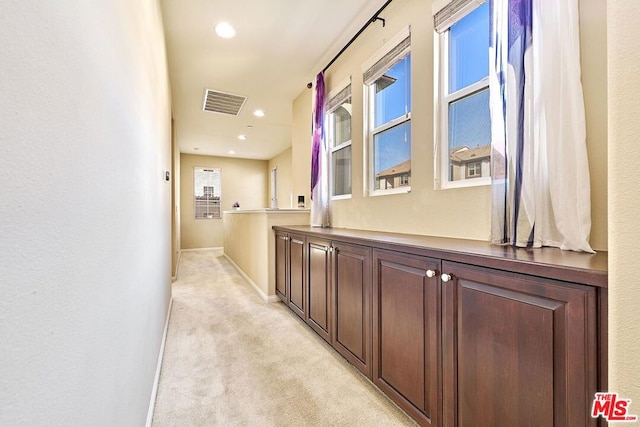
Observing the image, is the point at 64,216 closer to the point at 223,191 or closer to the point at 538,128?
the point at 538,128

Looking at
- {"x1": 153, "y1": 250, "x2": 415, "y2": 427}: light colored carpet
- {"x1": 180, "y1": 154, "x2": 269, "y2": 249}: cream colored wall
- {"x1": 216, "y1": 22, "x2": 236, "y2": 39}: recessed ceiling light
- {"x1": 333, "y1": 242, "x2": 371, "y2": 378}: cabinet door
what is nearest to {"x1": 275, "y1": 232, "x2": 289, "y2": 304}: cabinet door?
{"x1": 153, "y1": 250, "x2": 415, "y2": 427}: light colored carpet

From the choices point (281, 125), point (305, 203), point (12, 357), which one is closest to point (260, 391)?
point (12, 357)

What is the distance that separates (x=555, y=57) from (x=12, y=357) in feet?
6.25

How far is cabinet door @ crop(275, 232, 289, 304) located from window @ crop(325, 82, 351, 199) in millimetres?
809

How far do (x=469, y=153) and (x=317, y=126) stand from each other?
2.01 m

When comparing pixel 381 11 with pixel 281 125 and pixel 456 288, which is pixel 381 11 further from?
pixel 281 125

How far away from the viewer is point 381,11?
2.34m

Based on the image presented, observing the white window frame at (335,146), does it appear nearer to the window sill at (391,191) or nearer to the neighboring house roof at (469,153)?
the window sill at (391,191)

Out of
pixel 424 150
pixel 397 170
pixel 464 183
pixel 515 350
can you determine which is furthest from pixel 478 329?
pixel 397 170

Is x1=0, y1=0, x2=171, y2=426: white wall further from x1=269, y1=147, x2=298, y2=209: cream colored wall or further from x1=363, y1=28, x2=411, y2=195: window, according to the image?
x1=269, y1=147, x2=298, y2=209: cream colored wall

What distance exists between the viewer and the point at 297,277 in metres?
2.84

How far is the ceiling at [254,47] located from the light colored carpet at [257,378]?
289cm

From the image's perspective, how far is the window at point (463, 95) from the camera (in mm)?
1727

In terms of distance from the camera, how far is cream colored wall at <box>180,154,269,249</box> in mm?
7887
